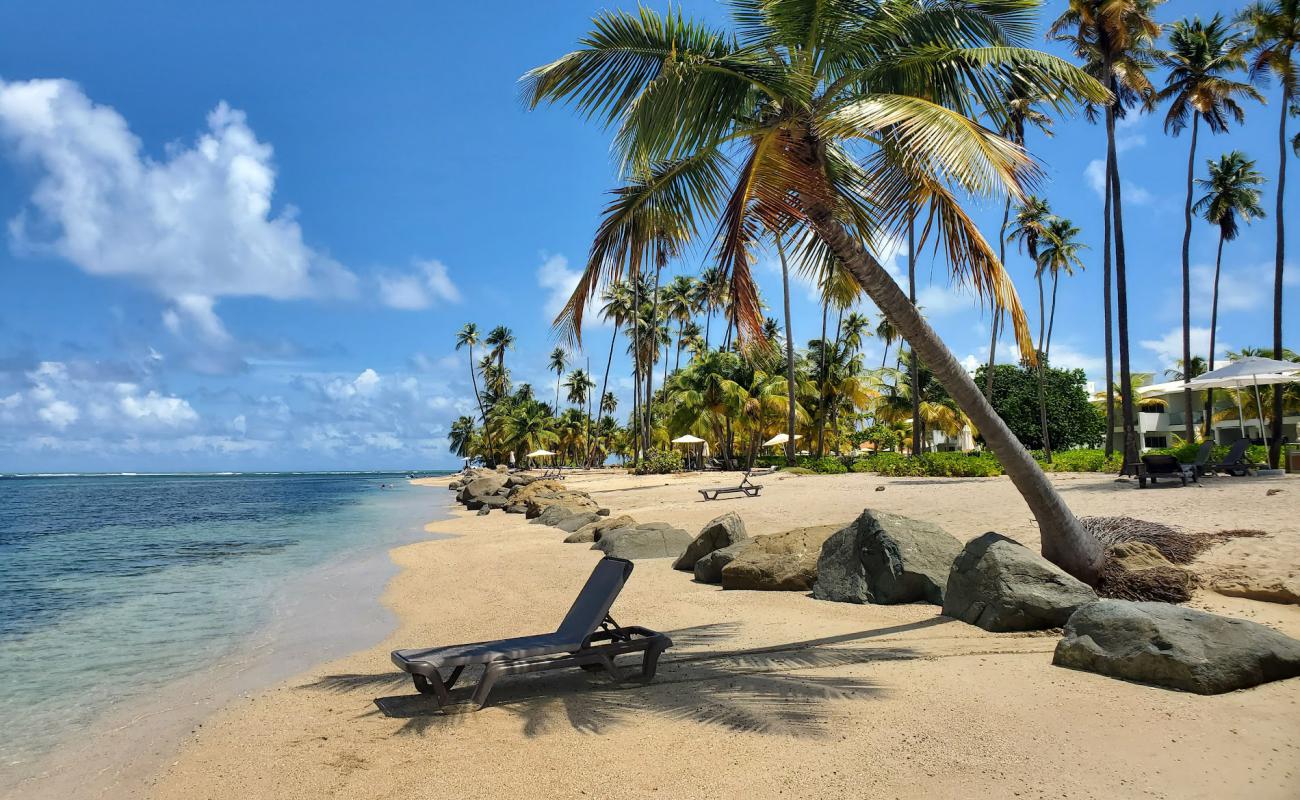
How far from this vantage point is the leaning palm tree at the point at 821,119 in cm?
653

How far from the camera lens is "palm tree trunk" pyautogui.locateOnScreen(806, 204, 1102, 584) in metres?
6.62

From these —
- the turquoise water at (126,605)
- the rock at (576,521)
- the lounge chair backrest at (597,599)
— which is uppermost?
the lounge chair backrest at (597,599)

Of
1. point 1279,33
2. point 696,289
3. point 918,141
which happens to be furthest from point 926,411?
point 918,141

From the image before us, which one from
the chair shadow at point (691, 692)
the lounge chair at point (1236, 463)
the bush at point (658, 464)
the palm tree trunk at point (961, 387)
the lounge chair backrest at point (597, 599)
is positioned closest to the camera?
the chair shadow at point (691, 692)

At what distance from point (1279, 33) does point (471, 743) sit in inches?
1131

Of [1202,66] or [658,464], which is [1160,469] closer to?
[1202,66]

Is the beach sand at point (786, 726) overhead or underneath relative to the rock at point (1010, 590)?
underneath

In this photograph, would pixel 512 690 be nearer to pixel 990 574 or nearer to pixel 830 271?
pixel 990 574

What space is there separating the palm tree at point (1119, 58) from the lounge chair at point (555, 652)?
18068 mm

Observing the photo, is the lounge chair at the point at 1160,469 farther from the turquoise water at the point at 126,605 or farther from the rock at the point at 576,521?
the turquoise water at the point at 126,605

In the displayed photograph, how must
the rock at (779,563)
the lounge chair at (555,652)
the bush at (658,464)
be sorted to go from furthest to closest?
1. the bush at (658,464)
2. the rock at (779,563)
3. the lounge chair at (555,652)

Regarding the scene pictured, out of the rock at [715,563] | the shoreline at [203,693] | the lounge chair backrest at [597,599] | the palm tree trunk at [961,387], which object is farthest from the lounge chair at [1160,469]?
the shoreline at [203,693]

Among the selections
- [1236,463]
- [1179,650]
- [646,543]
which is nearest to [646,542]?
[646,543]

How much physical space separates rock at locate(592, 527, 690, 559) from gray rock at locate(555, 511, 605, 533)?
511cm
